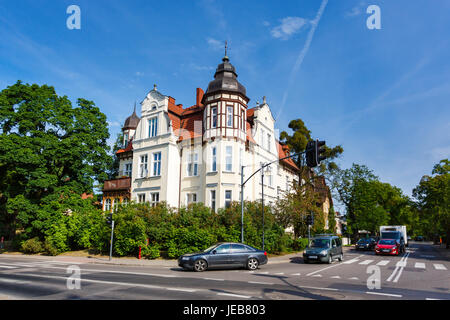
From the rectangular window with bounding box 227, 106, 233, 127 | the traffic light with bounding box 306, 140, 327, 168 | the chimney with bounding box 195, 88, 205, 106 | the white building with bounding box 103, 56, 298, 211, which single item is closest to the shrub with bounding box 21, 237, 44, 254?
the white building with bounding box 103, 56, 298, 211

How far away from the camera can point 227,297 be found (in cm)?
814

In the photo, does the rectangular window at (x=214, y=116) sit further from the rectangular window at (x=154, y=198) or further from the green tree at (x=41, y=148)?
the green tree at (x=41, y=148)

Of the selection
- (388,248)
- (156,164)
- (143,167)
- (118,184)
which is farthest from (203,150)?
(388,248)

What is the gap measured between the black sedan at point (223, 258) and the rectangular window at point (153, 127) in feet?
55.1

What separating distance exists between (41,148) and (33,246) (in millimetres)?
8331

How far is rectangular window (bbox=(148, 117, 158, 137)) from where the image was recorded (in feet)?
97.3

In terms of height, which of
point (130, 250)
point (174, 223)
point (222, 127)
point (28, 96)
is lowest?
point (130, 250)

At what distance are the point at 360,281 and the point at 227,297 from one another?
6240 millimetres

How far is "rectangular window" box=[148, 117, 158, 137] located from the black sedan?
55.1ft

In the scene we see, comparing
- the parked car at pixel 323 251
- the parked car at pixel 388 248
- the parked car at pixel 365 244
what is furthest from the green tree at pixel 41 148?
the parked car at pixel 365 244

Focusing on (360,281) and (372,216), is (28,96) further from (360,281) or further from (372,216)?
(372,216)

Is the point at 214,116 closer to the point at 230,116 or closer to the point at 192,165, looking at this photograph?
the point at 230,116

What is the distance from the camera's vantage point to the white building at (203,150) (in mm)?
26078
